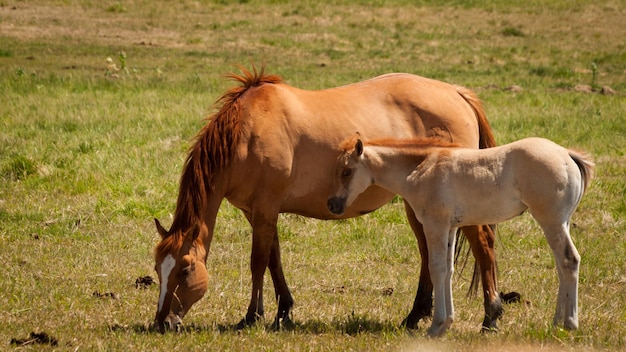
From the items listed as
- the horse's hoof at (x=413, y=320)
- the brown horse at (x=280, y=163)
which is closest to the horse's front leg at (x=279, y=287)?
the brown horse at (x=280, y=163)

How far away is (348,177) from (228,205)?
421 centimetres

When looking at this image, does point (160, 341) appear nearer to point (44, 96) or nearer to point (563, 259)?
point (563, 259)

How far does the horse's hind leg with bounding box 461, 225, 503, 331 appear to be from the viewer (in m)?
7.18

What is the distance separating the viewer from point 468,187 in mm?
6570

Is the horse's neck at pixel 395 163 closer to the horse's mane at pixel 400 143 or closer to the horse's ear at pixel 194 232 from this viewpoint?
the horse's mane at pixel 400 143

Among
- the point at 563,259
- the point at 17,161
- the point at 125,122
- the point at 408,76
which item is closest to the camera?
the point at 563,259

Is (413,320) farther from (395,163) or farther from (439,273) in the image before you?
(395,163)

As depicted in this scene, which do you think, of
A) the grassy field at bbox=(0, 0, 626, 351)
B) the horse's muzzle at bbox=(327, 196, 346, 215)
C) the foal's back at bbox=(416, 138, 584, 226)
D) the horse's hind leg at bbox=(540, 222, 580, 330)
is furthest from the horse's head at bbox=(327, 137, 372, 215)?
the horse's hind leg at bbox=(540, 222, 580, 330)

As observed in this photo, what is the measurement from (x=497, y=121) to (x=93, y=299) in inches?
354

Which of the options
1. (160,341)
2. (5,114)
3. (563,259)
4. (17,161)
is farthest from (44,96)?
(563,259)

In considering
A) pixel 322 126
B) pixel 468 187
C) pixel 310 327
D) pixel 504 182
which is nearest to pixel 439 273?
pixel 468 187

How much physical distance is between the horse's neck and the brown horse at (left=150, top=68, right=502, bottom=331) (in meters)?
0.69

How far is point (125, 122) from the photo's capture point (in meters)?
14.4

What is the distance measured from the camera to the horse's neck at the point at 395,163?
685cm
